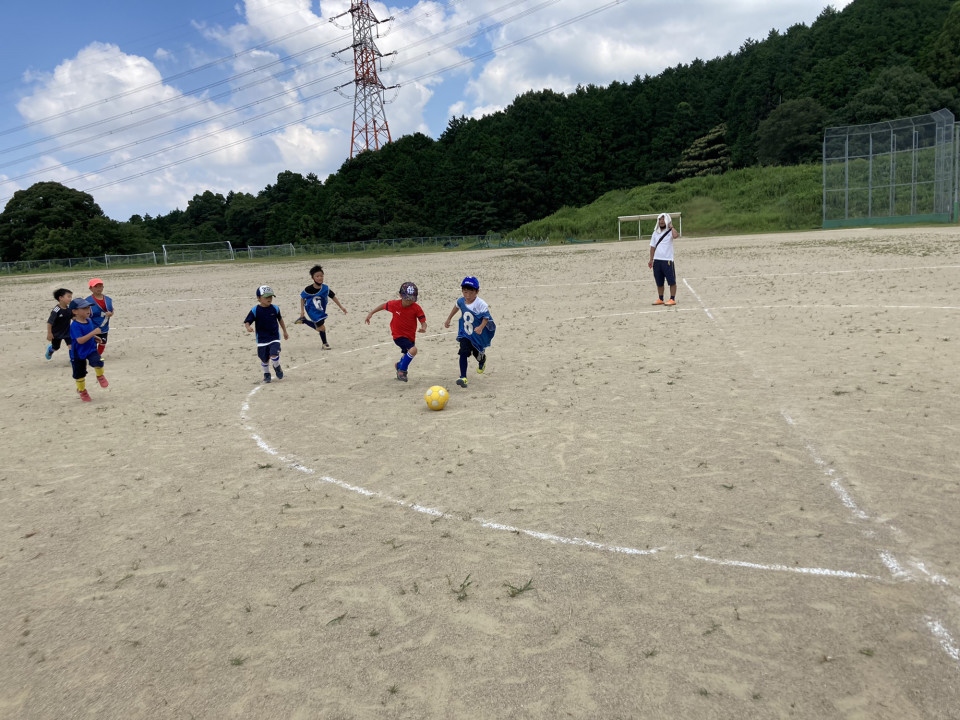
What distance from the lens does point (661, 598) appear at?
4273 mm

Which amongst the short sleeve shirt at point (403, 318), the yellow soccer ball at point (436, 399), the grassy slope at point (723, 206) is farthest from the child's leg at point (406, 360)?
the grassy slope at point (723, 206)

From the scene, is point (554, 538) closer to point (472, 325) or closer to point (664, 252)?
point (472, 325)

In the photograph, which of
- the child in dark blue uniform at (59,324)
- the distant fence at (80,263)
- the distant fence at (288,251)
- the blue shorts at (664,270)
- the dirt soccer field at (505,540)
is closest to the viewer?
the dirt soccer field at (505,540)

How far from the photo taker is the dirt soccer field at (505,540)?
3.63m

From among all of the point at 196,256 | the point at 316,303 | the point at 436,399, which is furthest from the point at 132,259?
the point at 436,399

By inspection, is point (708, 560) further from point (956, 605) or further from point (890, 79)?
point (890, 79)

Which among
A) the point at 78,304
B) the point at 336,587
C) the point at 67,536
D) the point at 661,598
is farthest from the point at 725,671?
the point at 78,304

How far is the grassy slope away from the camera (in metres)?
50.4

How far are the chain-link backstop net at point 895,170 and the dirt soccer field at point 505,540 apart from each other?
33243 millimetres

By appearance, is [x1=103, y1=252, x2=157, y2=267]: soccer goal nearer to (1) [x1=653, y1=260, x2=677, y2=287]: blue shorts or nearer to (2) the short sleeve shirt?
(1) [x1=653, y1=260, x2=677, y2=287]: blue shorts

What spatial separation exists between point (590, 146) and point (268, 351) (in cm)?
8716

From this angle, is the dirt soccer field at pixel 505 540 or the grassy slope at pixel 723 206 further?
the grassy slope at pixel 723 206

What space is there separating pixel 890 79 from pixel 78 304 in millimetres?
82439

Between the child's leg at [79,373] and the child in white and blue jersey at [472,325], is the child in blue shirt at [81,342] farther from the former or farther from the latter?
the child in white and blue jersey at [472,325]
